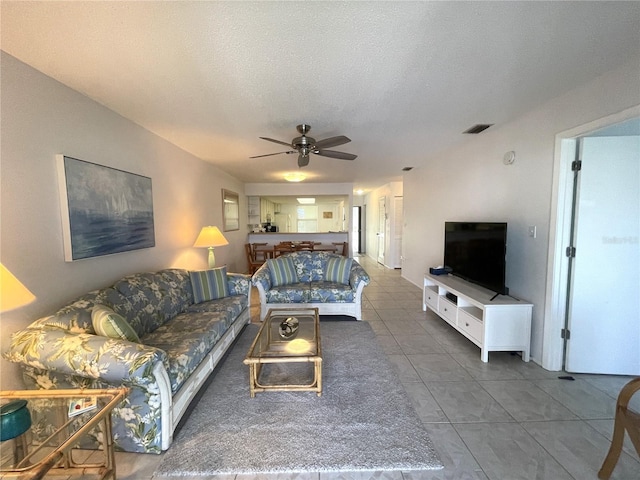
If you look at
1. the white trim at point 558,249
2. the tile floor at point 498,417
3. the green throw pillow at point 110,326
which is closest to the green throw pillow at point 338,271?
the tile floor at point 498,417

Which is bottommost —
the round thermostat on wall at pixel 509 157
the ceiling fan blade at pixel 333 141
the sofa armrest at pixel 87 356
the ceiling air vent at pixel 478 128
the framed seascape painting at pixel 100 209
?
the sofa armrest at pixel 87 356

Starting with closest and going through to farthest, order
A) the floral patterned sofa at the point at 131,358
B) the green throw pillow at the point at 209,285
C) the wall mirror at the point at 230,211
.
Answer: the floral patterned sofa at the point at 131,358
the green throw pillow at the point at 209,285
the wall mirror at the point at 230,211

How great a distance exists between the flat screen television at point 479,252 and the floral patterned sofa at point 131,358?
270 centimetres

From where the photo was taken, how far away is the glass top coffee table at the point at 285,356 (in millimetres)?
1923

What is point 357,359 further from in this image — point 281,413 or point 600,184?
point 600,184

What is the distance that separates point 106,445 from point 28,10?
2110 mm

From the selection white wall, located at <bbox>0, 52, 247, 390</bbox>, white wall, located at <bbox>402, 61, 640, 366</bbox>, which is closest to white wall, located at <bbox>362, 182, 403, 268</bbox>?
white wall, located at <bbox>402, 61, 640, 366</bbox>

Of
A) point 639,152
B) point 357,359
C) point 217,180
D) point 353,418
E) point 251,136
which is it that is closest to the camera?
point 353,418

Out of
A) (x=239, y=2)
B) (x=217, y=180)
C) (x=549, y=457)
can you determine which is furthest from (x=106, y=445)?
(x=217, y=180)

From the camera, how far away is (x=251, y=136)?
3.10 m

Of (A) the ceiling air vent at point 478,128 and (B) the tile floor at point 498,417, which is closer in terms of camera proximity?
(B) the tile floor at point 498,417

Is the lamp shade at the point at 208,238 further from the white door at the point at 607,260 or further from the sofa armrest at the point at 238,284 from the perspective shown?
the white door at the point at 607,260

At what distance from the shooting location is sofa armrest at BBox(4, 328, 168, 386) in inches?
54.4

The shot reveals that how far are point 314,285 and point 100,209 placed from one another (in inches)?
96.9
